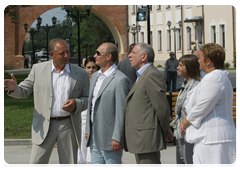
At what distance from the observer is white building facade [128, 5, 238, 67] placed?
35.5 m

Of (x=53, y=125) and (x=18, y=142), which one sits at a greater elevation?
(x=53, y=125)

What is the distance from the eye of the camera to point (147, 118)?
4172 millimetres

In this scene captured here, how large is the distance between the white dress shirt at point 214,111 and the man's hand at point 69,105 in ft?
4.90

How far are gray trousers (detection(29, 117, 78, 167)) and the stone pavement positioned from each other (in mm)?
2010

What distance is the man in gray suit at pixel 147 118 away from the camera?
415 centimetres

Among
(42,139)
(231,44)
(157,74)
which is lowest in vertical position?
(42,139)

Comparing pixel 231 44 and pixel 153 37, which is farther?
pixel 153 37

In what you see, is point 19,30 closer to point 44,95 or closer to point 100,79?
point 44,95

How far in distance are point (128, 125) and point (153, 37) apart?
45.8m

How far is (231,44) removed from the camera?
35062 millimetres

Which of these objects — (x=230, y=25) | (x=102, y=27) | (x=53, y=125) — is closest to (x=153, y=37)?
(x=230, y=25)

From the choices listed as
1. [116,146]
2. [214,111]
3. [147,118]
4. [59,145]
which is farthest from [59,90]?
[214,111]

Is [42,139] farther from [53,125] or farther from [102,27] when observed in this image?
[102,27]

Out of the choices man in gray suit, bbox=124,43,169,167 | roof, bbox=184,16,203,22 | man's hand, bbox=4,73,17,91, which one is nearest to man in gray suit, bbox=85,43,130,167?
man in gray suit, bbox=124,43,169,167
